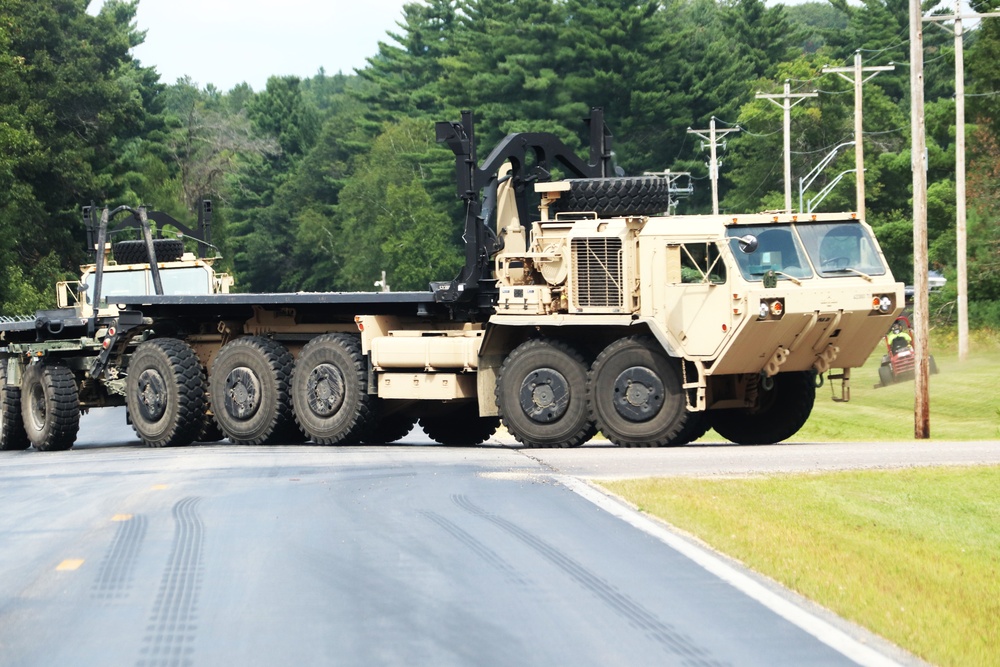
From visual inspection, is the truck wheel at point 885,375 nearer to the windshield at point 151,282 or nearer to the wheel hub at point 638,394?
the windshield at point 151,282

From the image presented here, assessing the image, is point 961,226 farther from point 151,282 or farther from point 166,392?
point 166,392

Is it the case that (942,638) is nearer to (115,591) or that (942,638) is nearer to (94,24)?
(115,591)

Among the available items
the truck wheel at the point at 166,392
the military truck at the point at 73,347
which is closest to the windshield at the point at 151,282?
the military truck at the point at 73,347

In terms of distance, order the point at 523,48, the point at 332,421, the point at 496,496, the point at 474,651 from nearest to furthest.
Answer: the point at 474,651 < the point at 496,496 < the point at 332,421 < the point at 523,48

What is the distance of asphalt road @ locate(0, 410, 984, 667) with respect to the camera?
8.45m

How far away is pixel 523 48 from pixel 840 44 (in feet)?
83.7

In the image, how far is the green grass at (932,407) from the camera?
32.2 meters

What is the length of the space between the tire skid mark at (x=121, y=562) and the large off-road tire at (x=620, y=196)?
9.13 meters

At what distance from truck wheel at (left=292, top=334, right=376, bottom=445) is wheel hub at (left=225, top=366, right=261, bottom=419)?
687 millimetres

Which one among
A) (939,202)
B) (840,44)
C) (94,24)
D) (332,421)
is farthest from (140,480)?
(840,44)

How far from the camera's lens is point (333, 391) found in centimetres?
2227

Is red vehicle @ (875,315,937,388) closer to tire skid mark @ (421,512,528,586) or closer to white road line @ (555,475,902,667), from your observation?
white road line @ (555,475,902,667)

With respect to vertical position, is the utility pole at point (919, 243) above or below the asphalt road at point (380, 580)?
above

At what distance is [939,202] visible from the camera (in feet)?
208
